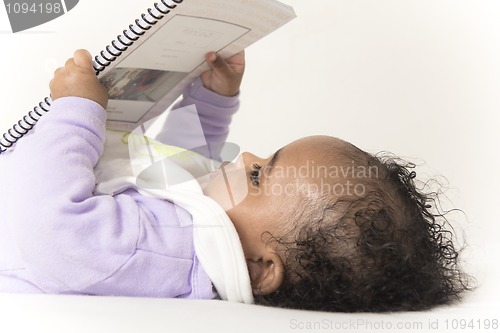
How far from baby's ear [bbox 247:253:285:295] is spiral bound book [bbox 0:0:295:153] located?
1.14 ft

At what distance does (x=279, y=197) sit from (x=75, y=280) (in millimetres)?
305

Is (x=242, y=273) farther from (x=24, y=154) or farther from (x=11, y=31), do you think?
(x=11, y=31)

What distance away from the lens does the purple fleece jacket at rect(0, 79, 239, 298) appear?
34.8 inches

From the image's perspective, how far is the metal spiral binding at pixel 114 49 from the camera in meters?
0.94

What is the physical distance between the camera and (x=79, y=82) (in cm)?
100

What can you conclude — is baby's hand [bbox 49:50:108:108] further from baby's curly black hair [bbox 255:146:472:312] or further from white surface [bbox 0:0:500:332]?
white surface [bbox 0:0:500:332]

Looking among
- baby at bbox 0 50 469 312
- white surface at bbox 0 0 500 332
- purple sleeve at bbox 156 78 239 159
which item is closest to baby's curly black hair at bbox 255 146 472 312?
baby at bbox 0 50 469 312

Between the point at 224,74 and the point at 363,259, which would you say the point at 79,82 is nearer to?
the point at 224,74

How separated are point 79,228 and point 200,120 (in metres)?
0.46

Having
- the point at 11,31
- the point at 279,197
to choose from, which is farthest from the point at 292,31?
the point at 279,197

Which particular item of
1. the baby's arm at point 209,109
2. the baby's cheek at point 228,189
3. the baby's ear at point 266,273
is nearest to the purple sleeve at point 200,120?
the baby's arm at point 209,109

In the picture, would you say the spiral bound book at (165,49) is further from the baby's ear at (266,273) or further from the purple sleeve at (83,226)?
the baby's ear at (266,273)

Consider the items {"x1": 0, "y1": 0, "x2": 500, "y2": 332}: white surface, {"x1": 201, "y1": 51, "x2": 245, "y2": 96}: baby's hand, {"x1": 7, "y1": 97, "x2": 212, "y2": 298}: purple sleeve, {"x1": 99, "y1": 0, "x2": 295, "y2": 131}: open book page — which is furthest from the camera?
{"x1": 0, "y1": 0, "x2": 500, "y2": 332}: white surface

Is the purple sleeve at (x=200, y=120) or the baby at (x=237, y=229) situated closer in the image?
the baby at (x=237, y=229)
